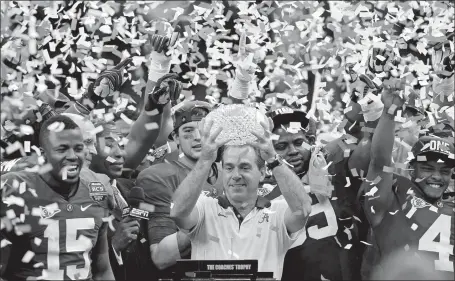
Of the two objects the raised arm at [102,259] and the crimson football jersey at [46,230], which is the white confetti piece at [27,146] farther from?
the raised arm at [102,259]

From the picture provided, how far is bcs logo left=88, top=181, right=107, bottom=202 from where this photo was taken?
5539 mm

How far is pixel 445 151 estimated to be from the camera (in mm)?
6039

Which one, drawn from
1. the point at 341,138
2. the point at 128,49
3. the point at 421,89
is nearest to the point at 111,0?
the point at 128,49

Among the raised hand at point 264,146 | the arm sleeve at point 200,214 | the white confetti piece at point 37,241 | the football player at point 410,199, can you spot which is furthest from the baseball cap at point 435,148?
the white confetti piece at point 37,241

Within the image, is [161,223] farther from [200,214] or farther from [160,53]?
[160,53]

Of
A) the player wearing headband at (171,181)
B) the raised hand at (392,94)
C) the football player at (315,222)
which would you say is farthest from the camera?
the raised hand at (392,94)

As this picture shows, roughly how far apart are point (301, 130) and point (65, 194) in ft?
5.90

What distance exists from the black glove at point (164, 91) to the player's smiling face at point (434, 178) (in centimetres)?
185

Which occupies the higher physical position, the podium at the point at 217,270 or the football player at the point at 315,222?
the podium at the point at 217,270

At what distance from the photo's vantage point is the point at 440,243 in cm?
595

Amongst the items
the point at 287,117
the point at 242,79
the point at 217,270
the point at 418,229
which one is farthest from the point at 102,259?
the point at 418,229

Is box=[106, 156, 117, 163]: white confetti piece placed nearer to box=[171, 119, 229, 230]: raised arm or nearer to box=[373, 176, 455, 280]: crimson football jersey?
box=[171, 119, 229, 230]: raised arm

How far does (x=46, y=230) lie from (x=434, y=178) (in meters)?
2.73

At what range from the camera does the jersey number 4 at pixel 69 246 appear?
17.2 ft
